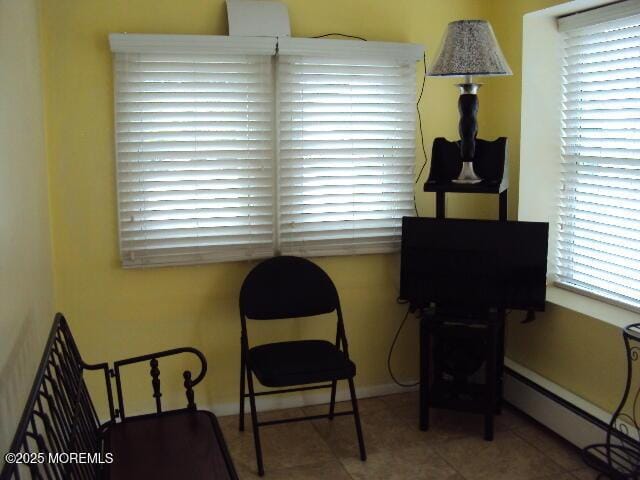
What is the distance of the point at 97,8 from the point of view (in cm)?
341

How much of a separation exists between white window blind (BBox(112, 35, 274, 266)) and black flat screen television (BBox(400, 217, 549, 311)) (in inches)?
32.9

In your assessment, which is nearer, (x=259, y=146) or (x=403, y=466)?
(x=403, y=466)

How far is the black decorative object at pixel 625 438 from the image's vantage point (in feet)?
9.72

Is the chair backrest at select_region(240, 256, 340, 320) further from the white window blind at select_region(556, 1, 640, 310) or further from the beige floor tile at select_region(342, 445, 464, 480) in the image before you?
the white window blind at select_region(556, 1, 640, 310)

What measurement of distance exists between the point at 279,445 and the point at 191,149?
155 centimetres

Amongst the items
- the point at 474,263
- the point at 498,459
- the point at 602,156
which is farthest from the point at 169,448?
the point at 602,156

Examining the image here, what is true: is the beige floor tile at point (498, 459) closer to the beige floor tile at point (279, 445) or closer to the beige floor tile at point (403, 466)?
the beige floor tile at point (403, 466)

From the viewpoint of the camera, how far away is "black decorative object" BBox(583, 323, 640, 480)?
2963 mm

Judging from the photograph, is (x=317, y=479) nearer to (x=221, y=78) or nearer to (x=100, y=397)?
(x=100, y=397)

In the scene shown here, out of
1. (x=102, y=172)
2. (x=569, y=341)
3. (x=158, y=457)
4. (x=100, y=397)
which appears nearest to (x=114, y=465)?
(x=158, y=457)

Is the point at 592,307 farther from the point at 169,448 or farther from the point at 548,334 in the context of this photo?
the point at 169,448

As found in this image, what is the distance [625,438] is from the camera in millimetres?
3053

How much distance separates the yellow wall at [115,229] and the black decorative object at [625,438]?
1.28 metres

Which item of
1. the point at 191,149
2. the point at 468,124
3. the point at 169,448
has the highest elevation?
the point at 468,124
